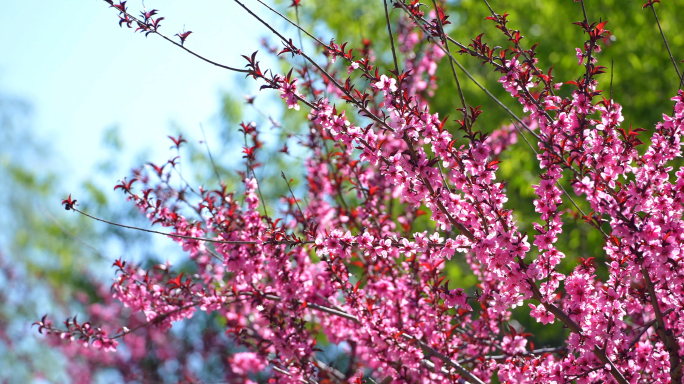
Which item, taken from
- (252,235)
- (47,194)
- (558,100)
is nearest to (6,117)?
(47,194)

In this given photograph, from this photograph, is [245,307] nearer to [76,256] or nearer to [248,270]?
[248,270]

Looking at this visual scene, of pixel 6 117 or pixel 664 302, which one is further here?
pixel 6 117

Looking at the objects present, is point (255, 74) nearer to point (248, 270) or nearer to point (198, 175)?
point (248, 270)

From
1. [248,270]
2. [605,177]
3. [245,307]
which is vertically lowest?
[605,177]

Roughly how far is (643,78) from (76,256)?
478 inches

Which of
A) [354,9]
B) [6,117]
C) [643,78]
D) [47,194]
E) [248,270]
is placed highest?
[6,117]

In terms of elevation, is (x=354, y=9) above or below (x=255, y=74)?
above

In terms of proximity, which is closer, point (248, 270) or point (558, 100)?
point (558, 100)

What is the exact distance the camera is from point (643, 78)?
6262mm

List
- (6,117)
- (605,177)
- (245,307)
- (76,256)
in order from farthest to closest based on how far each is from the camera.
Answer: (6,117), (76,256), (245,307), (605,177)

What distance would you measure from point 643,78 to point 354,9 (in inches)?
180

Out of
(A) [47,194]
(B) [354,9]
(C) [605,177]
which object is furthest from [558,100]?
(A) [47,194]

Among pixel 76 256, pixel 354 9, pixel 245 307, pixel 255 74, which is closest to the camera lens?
pixel 255 74

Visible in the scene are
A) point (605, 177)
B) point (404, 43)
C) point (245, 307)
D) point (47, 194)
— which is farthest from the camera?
point (47, 194)
